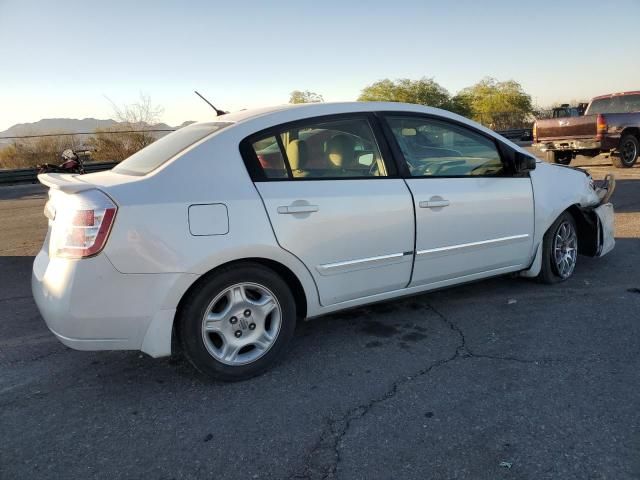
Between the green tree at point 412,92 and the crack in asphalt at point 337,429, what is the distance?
58.5m

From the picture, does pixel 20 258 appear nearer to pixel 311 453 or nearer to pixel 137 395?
pixel 137 395

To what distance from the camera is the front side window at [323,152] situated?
3184mm

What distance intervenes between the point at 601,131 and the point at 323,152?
11.6 metres

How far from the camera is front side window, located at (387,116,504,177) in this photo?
370 centimetres

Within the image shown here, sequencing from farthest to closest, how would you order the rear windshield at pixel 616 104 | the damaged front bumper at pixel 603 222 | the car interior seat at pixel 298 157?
1. the rear windshield at pixel 616 104
2. the damaged front bumper at pixel 603 222
3. the car interior seat at pixel 298 157

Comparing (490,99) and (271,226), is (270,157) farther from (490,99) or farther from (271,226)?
(490,99)

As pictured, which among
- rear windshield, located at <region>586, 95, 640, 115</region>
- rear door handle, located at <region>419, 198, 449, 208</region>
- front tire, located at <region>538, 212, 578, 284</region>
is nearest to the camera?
rear door handle, located at <region>419, 198, 449, 208</region>

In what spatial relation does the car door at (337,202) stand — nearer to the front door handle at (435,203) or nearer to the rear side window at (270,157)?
the rear side window at (270,157)

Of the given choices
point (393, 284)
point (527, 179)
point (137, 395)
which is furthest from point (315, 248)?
point (527, 179)

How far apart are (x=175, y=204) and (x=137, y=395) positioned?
1158 millimetres

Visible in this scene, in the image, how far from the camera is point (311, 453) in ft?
7.85

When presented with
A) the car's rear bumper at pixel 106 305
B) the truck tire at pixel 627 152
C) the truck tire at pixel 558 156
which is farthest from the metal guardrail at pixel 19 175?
the car's rear bumper at pixel 106 305

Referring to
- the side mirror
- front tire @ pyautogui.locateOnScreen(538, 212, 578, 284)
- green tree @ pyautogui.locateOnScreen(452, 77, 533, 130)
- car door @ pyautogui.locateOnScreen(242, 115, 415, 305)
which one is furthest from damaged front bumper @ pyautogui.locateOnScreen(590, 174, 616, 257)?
green tree @ pyautogui.locateOnScreen(452, 77, 533, 130)

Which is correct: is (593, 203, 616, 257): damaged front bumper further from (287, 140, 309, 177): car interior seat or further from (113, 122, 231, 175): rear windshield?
(113, 122, 231, 175): rear windshield
